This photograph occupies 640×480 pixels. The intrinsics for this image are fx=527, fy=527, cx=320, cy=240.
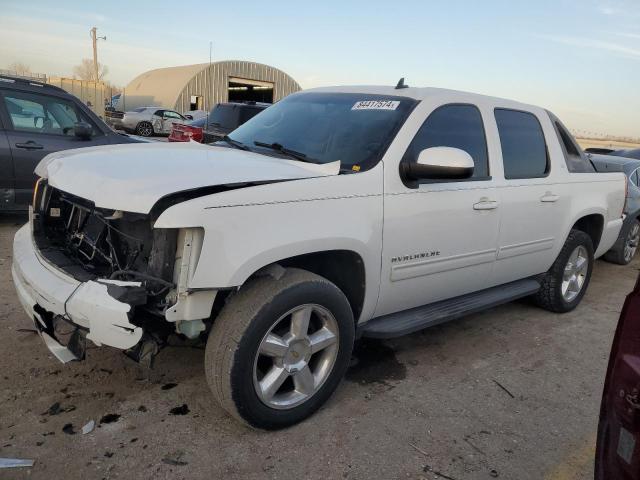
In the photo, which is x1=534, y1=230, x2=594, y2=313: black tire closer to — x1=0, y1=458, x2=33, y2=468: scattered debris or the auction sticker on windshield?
the auction sticker on windshield

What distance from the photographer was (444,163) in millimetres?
2900

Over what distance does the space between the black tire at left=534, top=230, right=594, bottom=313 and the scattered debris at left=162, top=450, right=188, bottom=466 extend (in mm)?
3431

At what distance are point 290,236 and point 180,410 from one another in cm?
117

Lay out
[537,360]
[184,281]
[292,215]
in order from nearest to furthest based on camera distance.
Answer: [184,281] < [292,215] < [537,360]

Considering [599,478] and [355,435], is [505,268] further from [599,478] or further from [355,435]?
[599,478]

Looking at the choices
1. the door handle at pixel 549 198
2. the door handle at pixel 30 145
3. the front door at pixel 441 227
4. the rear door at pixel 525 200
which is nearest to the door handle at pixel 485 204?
the front door at pixel 441 227

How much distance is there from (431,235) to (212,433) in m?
1.69

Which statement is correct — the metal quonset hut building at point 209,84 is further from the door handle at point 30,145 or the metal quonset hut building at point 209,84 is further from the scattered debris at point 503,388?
the scattered debris at point 503,388

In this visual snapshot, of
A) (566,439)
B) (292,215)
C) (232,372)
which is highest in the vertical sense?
(292,215)

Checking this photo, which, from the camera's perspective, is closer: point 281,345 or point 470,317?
point 281,345

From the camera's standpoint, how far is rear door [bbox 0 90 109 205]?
5.98m

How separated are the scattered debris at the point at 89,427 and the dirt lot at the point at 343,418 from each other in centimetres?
3

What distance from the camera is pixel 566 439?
2.88 meters

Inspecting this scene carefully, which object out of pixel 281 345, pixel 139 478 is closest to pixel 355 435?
pixel 281 345
